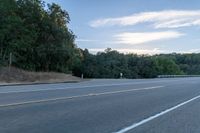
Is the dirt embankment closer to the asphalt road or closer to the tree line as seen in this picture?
the tree line

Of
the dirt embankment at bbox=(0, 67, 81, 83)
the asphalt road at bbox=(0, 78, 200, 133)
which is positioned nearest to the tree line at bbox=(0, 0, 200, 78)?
the dirt embankment at bbox=(0, 67, 81, 83)

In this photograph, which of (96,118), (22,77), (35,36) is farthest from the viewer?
(35,36)

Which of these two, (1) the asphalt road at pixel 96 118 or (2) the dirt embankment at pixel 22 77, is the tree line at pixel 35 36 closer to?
(2) the dirt embankment at pixel 22 77

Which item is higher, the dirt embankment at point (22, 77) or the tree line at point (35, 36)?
the tree line at point (35, 36)

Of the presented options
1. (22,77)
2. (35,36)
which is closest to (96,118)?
(22,77)

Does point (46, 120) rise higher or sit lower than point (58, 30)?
lower

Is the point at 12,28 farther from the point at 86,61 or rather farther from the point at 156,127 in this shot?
the point at 86,61

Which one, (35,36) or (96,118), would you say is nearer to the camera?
(96,118)

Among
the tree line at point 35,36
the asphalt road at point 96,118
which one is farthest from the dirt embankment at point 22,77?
the asphalt road at point 96,118

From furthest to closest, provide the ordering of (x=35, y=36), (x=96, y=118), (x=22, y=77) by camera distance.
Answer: (x=35, y=36) → (x=22, y=77) → (x=96, y=118)

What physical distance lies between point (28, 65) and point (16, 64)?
2.37m

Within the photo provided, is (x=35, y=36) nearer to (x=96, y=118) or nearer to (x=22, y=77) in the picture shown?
(x=22, y=77)

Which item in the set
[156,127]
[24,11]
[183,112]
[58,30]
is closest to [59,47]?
[58,30]

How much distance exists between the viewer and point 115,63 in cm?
11494
